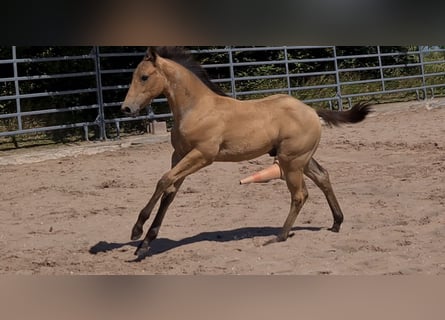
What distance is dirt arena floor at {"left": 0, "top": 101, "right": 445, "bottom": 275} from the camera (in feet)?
14.8

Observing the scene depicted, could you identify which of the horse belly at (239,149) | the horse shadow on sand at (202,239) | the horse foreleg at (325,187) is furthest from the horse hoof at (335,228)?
the horse belly at (239,149)

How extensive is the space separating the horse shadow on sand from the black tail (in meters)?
0.92

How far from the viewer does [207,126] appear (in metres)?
4.82

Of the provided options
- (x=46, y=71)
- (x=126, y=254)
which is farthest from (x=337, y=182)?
(x=46, y=71)

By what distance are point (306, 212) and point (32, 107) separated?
690cm

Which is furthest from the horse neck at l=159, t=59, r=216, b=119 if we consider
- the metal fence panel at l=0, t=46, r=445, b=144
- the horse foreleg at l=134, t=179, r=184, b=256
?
the metal fence panel at l=0, t=46, r=445, b=144

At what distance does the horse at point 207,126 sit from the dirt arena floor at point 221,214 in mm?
414

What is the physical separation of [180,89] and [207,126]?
34cm

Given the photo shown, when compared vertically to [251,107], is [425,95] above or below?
above

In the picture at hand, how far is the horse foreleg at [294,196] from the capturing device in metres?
5.13

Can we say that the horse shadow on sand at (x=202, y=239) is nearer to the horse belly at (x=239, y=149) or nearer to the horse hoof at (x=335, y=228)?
the horse hoof at (x=335, y=228)

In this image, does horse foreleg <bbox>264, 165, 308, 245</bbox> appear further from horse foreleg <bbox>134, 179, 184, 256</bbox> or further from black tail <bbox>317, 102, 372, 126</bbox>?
horse foreleg <bbox>134, 179, 184, 256</bbox>

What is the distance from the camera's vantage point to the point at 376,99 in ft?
49.1
